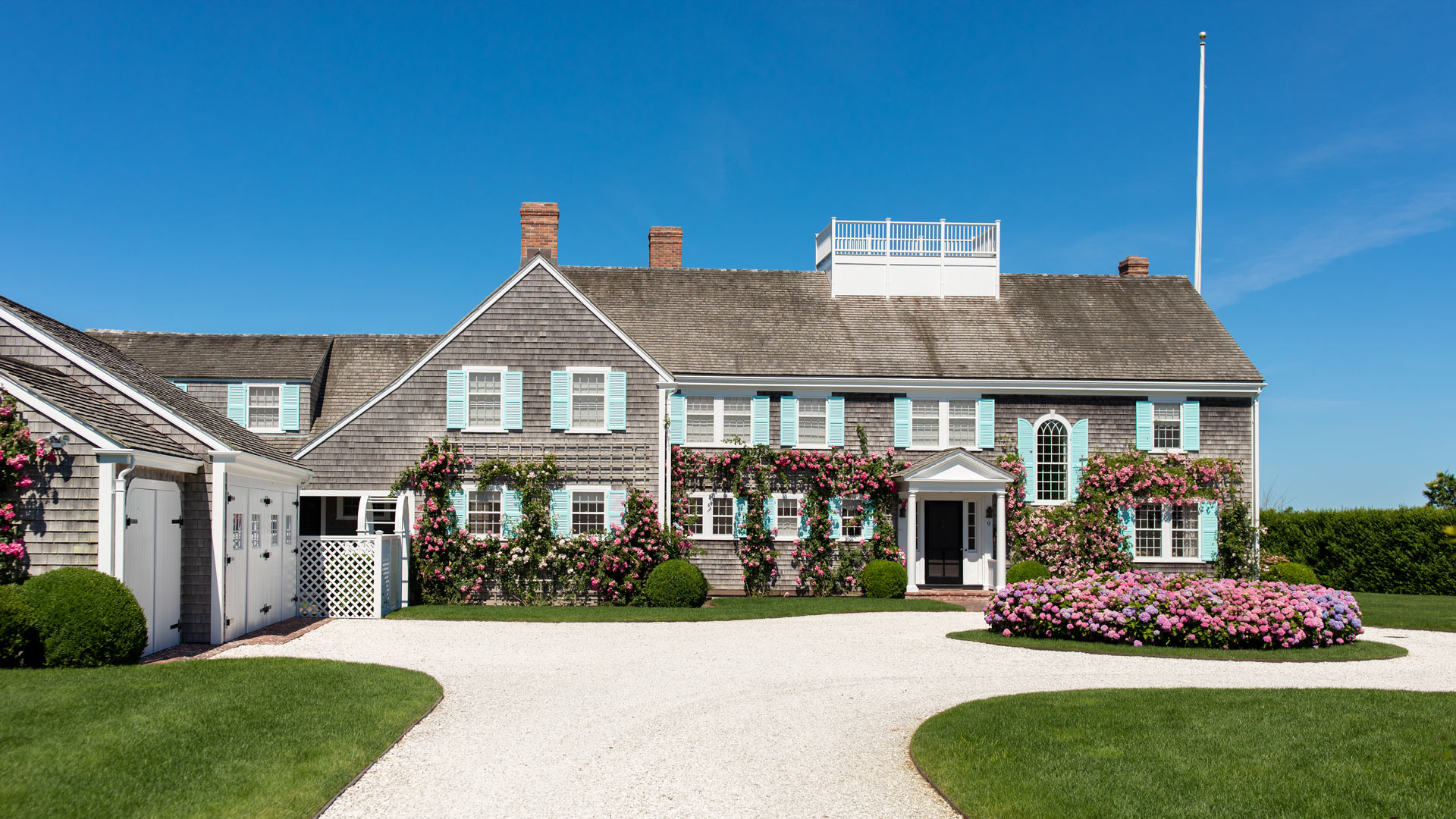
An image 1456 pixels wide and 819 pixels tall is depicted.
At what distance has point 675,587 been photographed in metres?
22.1

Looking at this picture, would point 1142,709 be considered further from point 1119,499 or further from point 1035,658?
point 1119,499

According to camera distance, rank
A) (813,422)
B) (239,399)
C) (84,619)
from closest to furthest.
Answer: (84,619)
(813,422)
(239,399)

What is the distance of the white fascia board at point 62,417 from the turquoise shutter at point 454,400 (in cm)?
1009

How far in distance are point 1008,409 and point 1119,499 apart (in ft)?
10.9

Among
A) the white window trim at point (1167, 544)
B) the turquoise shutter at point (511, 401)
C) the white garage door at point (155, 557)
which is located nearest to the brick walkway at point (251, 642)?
the white garage door at point (155, 557)

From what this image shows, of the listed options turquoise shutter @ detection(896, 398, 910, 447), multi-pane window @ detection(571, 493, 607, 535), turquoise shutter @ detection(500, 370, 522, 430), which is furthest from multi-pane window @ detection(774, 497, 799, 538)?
turquoise shutter @ detection(500, 370, 522, 430)

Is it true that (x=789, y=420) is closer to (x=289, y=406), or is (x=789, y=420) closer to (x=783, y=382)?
(x=783, y=382)

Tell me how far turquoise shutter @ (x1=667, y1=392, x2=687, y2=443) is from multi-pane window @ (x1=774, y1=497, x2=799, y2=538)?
8.97 feet

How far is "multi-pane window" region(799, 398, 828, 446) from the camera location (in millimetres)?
26406

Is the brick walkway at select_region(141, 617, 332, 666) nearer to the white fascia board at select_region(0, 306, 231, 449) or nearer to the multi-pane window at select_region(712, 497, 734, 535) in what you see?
the white fascia board at select_region(0, 306, 231, 449)

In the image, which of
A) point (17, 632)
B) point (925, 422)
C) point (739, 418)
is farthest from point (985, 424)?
point (17, 632)

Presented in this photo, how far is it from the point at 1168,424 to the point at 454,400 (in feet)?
55.7

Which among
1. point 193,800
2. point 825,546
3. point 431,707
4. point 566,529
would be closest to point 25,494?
point 431,707

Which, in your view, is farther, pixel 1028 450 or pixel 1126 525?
pixel 1028 450
